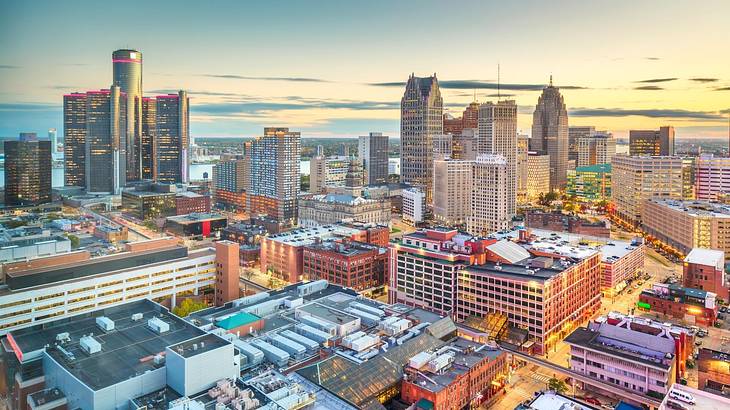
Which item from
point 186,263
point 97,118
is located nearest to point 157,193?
point 97,118

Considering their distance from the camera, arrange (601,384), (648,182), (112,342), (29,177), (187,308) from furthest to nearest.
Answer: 1. (648,182)
2. (29,177)
3. (187,308)
4. (601,384)
5. (112,342)

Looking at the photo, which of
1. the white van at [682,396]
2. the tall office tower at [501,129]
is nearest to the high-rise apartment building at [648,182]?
the tall office tower at [501,129]

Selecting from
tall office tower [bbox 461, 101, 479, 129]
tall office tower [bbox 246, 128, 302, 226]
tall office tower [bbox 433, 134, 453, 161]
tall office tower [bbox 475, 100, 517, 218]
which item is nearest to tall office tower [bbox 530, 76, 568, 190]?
tall office tower [bbox 461, 101, 479, 129]

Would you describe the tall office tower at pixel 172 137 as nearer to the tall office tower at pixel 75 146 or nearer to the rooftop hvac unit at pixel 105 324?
the tall office tower at pixel 75 146

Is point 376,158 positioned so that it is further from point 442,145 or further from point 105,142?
point 105,142

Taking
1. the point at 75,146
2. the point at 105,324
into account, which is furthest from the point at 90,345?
the point at 75,146

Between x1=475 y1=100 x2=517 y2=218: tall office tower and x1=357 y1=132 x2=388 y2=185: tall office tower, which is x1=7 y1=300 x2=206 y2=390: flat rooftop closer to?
x1=475 y1=100 x2=517 y2=218: tall office tower

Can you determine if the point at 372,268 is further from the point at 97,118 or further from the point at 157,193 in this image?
the point at 97,118
